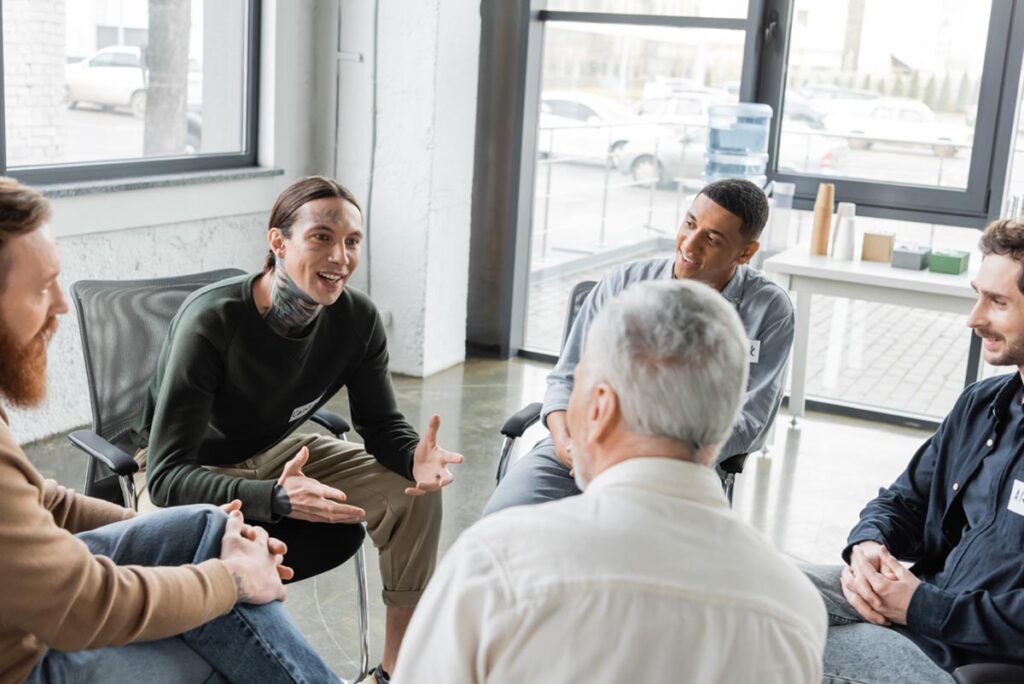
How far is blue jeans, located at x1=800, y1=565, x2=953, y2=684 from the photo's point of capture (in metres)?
1.89

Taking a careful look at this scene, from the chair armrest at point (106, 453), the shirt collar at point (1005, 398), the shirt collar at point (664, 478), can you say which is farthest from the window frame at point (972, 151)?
the shirt collar at point (664, 478)

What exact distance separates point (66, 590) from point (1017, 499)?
5.27ft

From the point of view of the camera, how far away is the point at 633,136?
5.70m

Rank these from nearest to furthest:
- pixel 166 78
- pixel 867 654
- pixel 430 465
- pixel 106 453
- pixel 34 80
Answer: pixel 867 654 < pixel 106 453 < pixel 430 465 < pixel 34 80 < pixel 166 78

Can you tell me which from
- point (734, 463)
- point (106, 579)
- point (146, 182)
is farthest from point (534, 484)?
point (146, 182)

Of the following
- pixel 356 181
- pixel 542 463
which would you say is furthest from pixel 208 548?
pixel 356 181

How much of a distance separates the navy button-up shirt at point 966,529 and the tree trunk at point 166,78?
3.49 meters

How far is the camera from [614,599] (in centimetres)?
115

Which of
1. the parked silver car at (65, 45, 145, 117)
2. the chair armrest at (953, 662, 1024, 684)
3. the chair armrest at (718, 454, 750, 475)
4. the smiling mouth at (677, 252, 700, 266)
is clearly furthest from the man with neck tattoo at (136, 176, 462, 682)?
the parked silver car at (65, 45, 145, 117)

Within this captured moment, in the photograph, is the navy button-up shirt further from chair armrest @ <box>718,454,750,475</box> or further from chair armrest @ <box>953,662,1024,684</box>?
chair armrest @ <box>718,454,750,475</box>

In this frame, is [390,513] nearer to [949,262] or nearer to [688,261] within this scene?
[688,261]

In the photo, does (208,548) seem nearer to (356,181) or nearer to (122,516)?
(122,516)

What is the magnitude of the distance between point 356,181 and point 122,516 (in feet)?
11.4

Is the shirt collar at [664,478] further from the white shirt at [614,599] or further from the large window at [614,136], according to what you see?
the large window at [614,136]
